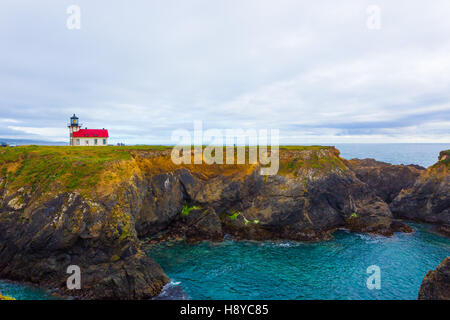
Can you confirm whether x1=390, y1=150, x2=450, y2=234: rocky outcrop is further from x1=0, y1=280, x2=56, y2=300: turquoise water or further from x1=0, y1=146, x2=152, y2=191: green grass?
x1=0, y1=280, x2=56, y2=300: turquoise water

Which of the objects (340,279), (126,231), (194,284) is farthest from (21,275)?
(340,279)

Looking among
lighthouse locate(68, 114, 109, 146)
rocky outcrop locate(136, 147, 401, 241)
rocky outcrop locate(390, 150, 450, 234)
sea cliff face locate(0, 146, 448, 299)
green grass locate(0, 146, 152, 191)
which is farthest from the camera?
lighthouse locate(68, 114, 109, 146)

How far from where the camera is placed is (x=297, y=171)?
164ft

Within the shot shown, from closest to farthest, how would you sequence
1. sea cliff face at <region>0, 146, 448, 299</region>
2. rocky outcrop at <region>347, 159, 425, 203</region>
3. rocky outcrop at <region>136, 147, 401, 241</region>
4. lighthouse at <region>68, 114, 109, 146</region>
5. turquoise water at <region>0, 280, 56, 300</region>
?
turquoise water at <region>0, 280, 56, 300</region> → sea cliff face at <region>0, 146, 448, 299</region> → rocky outcrop at <region>136, 147, 401, 241</region> → rocky outcrop at <region>347, 159, 425, 203</region> → lighthouse at <region>68, 114, 109, 146</region>

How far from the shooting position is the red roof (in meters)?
67.6

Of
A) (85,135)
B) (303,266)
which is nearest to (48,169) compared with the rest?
(85,135)

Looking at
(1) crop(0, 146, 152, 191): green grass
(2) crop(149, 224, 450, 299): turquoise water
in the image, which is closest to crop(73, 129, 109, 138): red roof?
(1) crop(0, 146, 152, 191): green grass

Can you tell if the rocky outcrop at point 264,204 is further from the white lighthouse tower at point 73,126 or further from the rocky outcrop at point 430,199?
the white lighthouse tower at point 73,126

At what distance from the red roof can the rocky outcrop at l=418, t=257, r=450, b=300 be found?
73.5m

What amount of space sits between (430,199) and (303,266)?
40270mm

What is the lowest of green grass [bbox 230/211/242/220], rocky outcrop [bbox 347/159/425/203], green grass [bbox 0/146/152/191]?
green grass [bbox 230/211/242/220]

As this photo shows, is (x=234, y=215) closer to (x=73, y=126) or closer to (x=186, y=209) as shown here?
(x=186, y=209)
